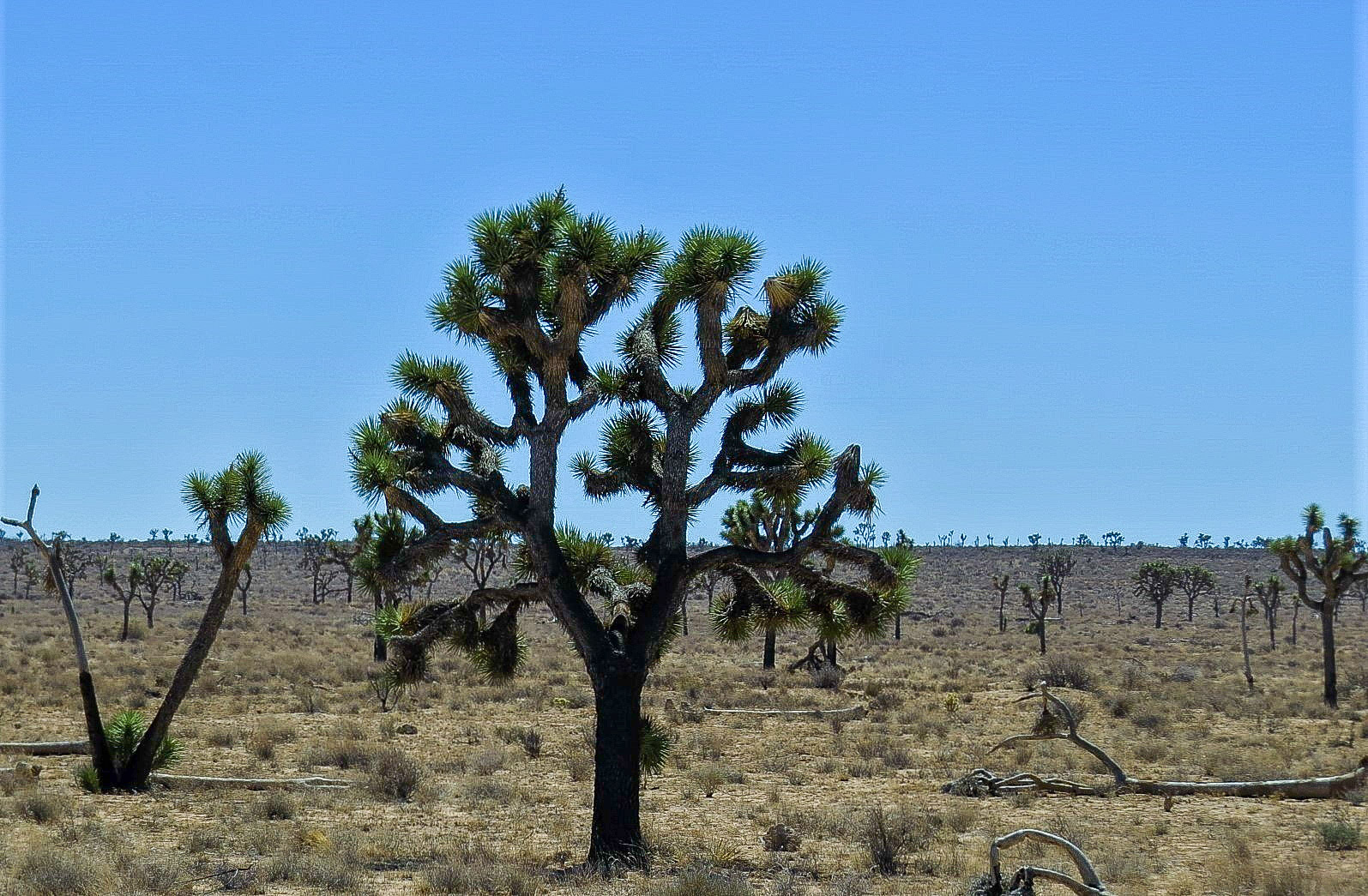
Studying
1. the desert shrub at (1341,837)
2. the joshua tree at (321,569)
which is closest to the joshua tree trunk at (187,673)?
the desert shrub at (1341,837)

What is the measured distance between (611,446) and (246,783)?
771 centimetres

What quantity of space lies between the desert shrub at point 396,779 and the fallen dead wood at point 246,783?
55 centimetres

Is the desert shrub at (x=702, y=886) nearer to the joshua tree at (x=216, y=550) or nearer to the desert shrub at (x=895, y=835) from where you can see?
the desert shrub at (x=895, y=835)

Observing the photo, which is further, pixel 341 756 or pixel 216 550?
pixel 341 756

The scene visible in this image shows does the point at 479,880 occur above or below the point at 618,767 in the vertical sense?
below

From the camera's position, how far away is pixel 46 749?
19891 mm

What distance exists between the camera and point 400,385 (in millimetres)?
13695

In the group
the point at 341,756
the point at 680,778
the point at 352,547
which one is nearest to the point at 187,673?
the point at 341,756

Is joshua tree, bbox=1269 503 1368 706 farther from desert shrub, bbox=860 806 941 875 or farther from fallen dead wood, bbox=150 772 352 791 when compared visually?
fallen dead wood, bbox=150 772 352 791

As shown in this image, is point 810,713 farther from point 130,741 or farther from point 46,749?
point 46,749

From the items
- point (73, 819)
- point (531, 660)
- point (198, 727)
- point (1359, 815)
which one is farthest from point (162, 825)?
point (531, 660)

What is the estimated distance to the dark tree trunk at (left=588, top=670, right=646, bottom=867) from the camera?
42.2 feet

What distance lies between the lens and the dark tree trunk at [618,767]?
12.9m

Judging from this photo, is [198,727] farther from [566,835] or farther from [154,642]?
[154,642]
